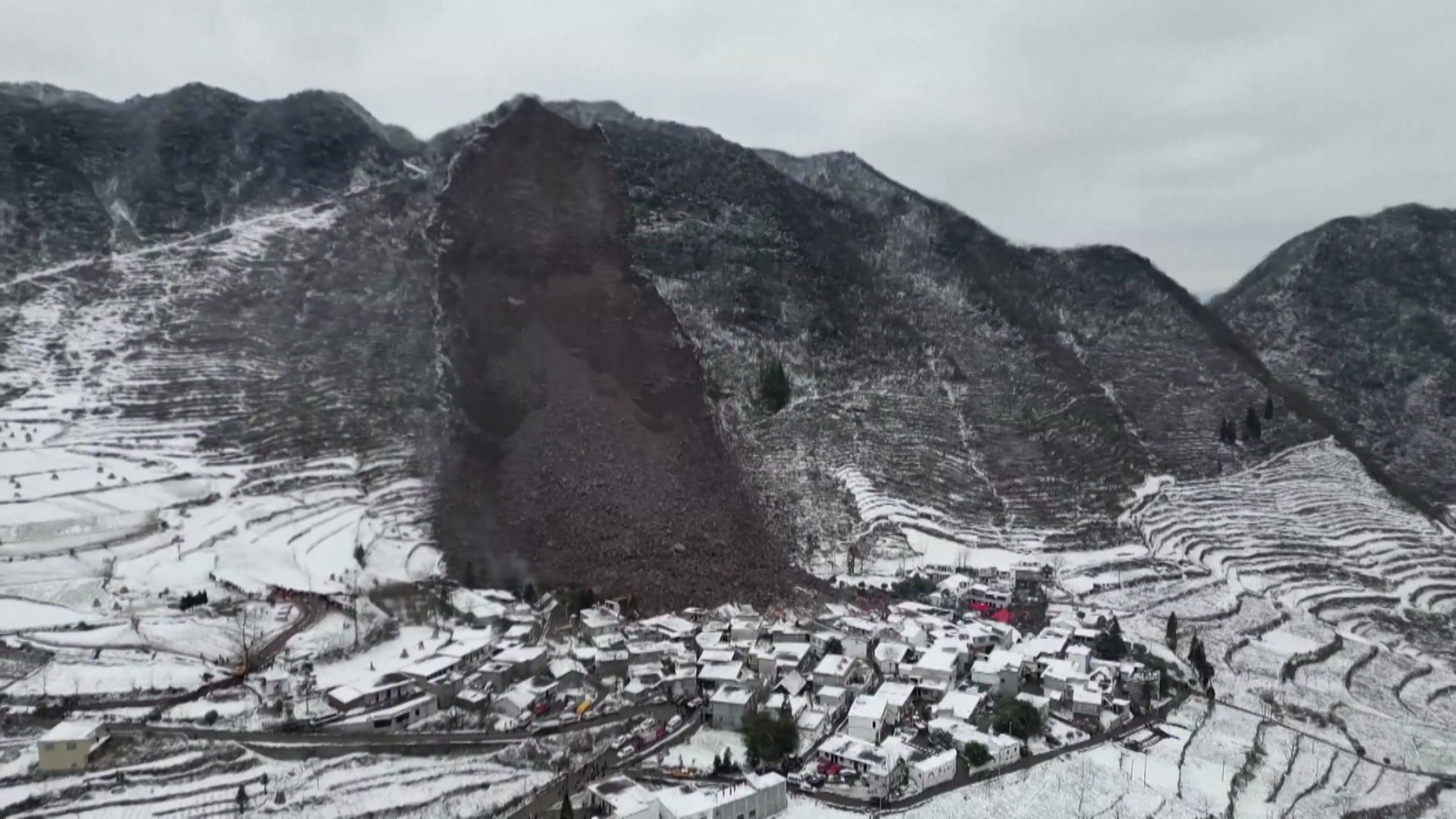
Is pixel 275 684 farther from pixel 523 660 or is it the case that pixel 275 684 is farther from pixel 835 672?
pixel 835 672

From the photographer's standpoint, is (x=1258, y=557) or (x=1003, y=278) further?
(x=1003, y=278)

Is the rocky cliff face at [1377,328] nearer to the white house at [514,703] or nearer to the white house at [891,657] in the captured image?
the white house at [891,657]

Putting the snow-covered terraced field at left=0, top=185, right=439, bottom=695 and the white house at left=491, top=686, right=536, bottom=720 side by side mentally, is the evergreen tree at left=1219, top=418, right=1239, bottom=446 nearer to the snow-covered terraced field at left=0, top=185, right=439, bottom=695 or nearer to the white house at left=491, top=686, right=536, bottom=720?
the snow-covered terraced field at left=0, top=185, right=439, bottom=695

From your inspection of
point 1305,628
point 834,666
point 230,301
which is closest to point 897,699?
point 834,666

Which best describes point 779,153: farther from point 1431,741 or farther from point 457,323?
point 1431,741

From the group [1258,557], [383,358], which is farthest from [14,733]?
[1258,557]

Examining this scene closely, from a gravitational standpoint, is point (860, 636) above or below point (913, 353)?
below
